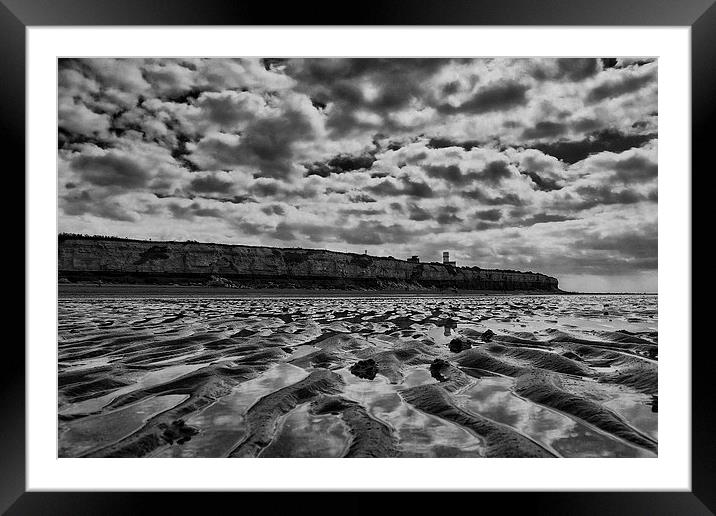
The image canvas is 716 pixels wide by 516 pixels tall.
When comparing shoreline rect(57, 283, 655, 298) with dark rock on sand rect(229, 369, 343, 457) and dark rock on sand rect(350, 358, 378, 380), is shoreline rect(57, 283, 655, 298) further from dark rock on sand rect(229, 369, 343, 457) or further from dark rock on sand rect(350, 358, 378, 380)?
dark rock on sand rect(229, 369, 343, 457)

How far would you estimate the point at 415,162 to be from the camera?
13.1 ft

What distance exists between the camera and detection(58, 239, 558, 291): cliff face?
13.8 ft

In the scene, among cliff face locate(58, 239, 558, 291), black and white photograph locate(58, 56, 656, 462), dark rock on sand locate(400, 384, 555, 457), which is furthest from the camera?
cliff face locate(58, 239, 558, 291)

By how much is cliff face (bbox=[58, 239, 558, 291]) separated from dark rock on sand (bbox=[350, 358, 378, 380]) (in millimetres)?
1699

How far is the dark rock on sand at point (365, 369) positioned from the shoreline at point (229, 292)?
6.80 feet

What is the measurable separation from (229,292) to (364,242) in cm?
279

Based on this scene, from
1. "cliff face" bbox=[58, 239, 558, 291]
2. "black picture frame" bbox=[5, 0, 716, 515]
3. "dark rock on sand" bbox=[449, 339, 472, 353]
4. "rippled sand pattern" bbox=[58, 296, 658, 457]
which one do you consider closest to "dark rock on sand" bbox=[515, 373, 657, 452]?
"rippled sand pattern" bbox=[58, 296, 658, 457]

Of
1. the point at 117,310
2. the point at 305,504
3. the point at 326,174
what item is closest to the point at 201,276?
the point at 117,310

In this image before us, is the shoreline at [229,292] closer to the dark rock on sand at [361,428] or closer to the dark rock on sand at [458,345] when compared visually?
the dark rock on sand at [458,345]

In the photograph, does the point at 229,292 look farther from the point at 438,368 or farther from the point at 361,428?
the point at 361,428

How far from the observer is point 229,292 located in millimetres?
6023
